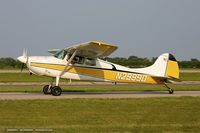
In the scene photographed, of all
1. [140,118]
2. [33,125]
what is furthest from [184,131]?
[33,125]

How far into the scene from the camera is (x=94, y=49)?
20.7 metres

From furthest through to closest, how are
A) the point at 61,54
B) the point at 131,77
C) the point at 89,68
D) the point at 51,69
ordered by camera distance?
the point at 131,77, the point at 89,68, the point at 61,54, the point at 51,69

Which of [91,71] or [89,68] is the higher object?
[89,68]

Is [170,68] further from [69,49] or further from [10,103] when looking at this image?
[10,103]

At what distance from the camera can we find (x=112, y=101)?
16797 mm

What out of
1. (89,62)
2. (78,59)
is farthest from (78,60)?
(89,62)

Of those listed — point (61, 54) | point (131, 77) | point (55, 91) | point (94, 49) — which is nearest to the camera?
point (55, 91)

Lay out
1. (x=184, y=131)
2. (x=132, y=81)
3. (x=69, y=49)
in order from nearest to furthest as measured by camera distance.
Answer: (x=184, y=131), (x=69, y=49), (x=132, y=81)

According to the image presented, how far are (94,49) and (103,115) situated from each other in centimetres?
816

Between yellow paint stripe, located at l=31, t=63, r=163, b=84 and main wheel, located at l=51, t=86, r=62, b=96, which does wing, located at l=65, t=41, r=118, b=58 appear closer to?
yellow paint stripe, located at l=31, t=63, r=163, b=84

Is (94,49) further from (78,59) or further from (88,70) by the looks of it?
(88,70)

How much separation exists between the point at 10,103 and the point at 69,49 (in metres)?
6.18

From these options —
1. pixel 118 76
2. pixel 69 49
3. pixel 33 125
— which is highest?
pixel 69 49

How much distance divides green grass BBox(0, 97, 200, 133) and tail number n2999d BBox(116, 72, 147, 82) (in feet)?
18.2
